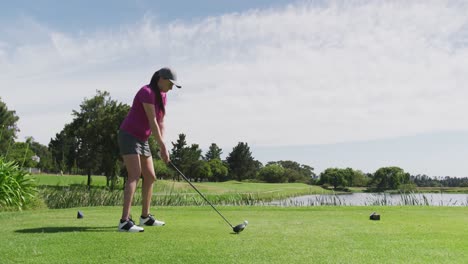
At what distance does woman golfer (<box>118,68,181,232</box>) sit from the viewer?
5344mm

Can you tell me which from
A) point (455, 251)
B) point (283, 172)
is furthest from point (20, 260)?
point (283, 172)

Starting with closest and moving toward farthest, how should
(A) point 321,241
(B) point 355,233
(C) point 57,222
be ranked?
(A) point 321,241 < (B) point 355,233 < (C) point 57,222

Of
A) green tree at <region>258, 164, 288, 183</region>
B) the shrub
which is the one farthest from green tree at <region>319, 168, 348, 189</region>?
the shrub

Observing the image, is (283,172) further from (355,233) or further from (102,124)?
(355,233)

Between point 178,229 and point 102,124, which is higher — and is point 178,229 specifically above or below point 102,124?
below

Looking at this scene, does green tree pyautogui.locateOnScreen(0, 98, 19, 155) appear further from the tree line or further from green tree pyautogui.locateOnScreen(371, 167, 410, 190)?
green tree pyautogui.locateOnScreen(371, 167, 410, 190)

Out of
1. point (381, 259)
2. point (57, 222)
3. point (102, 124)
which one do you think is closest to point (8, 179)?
point (57, 222)

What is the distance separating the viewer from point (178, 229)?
16.7 ft

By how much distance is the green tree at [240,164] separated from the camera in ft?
373

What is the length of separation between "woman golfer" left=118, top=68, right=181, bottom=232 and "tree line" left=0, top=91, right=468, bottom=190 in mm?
6511

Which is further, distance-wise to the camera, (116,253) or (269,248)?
(269,248)

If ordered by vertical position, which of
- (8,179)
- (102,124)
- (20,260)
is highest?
(102,124)

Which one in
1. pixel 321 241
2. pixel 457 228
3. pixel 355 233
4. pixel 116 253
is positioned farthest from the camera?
pixel 457 228

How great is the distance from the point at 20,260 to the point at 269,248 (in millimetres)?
2057
